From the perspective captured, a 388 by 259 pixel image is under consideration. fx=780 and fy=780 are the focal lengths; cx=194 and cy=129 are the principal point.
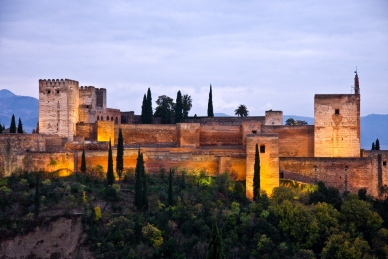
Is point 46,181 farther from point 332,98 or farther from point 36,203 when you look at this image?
point 332,98

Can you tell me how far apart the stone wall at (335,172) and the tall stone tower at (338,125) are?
1.30 m

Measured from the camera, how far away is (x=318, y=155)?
33.9 meters

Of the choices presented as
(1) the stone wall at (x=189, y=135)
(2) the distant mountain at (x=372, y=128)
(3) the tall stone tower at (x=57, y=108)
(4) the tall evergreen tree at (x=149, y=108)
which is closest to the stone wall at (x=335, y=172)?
(1) the stone wall at (x=189, y=135)

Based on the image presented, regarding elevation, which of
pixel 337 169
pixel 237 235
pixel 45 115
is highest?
pixel 45 115

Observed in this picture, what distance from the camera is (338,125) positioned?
33.9 metres

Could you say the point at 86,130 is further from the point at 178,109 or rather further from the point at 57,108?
the point at 178,109

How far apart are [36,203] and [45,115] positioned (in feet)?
25.1

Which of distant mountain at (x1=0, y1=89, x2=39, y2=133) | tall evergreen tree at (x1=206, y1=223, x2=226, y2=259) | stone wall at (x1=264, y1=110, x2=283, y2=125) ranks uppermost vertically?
distant mountain at (x1=0, y1=89, x2=39, y2=133)

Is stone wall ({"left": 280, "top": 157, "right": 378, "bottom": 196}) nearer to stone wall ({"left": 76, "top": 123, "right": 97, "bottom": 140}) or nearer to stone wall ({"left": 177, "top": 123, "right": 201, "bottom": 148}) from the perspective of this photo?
stone wall ({"left": 177, "top": 123, "right": 201, "bottom": 148})

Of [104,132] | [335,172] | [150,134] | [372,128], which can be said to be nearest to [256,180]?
[335,172]

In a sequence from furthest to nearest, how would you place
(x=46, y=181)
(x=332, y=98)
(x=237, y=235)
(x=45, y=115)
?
(x=45, y=115) → (x=332, y=98) → (x=46, y=181) → (x=237, y=235)

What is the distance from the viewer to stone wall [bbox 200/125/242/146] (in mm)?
36188

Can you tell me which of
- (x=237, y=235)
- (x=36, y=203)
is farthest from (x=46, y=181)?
(x=237, y=235)

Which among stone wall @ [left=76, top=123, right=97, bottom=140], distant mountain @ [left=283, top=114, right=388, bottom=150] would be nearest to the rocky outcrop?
stone wall @ [left=76, top=123, right=97, bottom=140]
